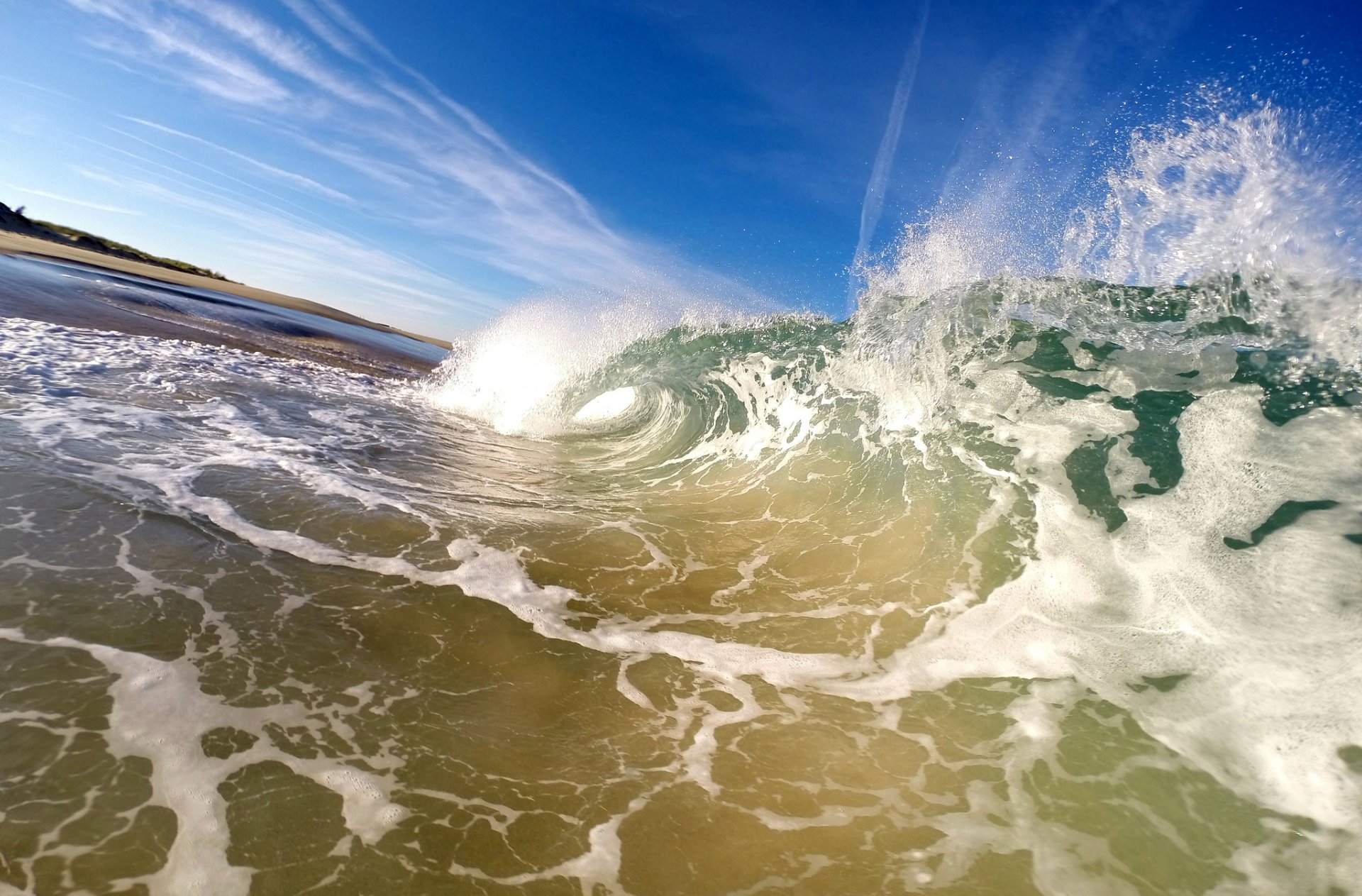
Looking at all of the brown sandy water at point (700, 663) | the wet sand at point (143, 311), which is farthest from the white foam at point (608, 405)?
the wet sand at point (143, 311)

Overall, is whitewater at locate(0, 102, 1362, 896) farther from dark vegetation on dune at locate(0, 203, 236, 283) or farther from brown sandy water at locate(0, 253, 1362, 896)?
dark vegetation on dune at locate(0, 203, 236, 283)

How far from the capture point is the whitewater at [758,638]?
2.50 meters

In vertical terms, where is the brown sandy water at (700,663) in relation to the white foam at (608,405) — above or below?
below

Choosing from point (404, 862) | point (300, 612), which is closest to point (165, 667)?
point (300, 612)

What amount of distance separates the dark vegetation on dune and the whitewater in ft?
163

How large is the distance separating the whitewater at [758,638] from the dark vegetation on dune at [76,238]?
4982 cm

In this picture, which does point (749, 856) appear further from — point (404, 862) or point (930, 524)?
point (930, 524)

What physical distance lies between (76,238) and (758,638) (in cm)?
6711

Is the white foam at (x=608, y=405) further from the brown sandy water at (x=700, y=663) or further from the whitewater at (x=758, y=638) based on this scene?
the brown sandy water at (x=700, y=663)

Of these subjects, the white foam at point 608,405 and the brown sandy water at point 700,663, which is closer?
the brown sandy water at point 700,663

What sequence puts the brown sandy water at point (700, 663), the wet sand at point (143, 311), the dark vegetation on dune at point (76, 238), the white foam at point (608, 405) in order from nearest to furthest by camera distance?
1. the brown sandy water at point (700, 663)
2. the white foam at point (608, 405)
3. the wet sand at point (143, 311)
4. the dark vegetation on dune at point (76, 238)

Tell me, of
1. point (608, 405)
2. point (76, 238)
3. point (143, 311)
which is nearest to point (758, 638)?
point (608, 405)

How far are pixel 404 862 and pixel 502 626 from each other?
184cm

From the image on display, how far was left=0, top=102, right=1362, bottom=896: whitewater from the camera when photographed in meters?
2.50
